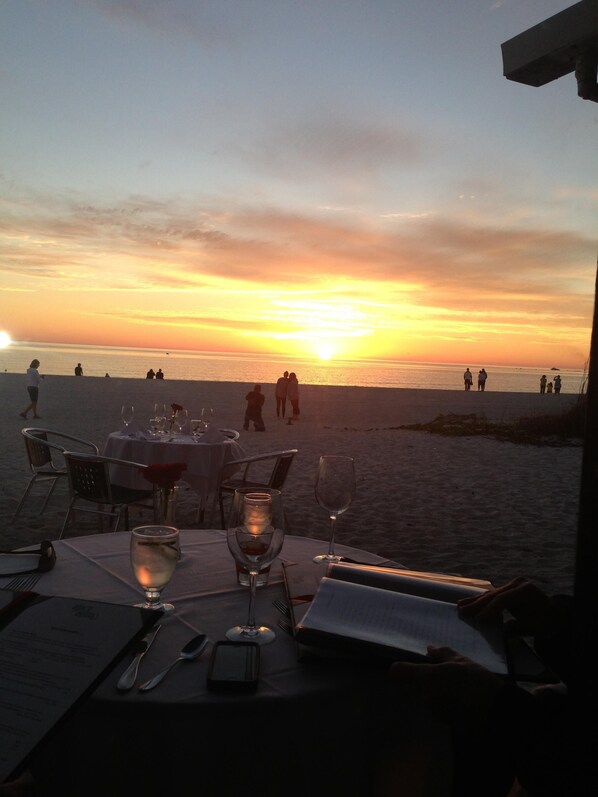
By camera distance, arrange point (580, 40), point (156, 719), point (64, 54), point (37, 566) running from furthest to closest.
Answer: point (64, 54)
point (580, 40)
point (37, 566)
point (156, 719)

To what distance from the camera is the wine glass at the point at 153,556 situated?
1391mm

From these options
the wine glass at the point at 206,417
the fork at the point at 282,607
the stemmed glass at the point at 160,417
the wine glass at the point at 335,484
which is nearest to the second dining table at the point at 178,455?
the stemmed glass at the point at 160,417

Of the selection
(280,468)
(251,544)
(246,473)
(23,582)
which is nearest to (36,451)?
(246,473)

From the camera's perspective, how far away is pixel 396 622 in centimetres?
131

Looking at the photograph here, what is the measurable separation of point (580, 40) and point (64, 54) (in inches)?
264

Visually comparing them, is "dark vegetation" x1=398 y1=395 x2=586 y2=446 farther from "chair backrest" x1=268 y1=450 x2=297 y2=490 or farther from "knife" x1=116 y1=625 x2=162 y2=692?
"knife" x1=116 y1=625 x2=162 y2=692

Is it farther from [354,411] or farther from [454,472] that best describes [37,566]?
[354,411]

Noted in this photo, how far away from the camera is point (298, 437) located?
50.2 ft

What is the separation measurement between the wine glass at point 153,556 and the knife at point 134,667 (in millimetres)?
72

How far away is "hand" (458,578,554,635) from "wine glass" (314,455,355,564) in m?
0.60

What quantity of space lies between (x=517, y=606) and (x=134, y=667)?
0.93 metres

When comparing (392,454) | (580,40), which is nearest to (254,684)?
(580,40)

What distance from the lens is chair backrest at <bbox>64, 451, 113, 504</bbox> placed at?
16.5 feet

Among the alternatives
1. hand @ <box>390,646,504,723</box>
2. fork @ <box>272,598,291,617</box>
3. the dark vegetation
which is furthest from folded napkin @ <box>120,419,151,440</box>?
the dark vegetation
